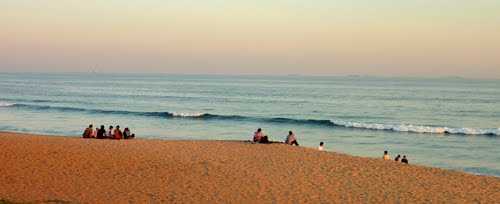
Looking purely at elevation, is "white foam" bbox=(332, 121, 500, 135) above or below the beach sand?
above

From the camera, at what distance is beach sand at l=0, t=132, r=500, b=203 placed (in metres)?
14.5

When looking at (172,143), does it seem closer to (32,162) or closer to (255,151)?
(255,151)

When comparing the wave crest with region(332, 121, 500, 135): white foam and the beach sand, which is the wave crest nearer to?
region(332, 121, 500, 135): white foam

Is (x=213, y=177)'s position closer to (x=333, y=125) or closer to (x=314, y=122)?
(x=333, y=125)

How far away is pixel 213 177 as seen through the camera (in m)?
16.8

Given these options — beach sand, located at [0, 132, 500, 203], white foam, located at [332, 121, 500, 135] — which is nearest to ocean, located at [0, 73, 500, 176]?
white foam, located at [332, 121, 500, 135]

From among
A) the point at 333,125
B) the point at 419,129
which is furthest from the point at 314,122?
the point at 419,129

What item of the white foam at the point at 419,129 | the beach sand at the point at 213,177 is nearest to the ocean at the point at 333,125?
the white foam at the point at 419,129

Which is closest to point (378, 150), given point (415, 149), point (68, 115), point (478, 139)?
point (415, 149)

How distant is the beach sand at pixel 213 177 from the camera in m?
14.5

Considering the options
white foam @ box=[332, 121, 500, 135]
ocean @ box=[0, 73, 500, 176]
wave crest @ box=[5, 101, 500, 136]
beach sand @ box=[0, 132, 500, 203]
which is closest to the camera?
beach sand @ box=[0, 132, 500, 203]

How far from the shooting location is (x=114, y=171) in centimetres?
1728

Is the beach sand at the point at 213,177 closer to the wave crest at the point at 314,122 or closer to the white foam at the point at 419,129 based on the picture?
the white foam at the point at 419,129

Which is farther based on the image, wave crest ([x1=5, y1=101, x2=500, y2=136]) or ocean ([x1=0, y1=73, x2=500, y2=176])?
wave crest ([x1=5, y1=101, x2=500, y2=136])
